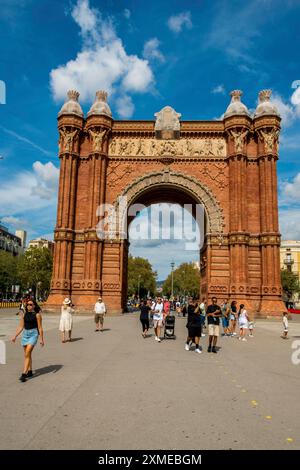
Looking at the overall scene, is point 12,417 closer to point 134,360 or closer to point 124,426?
point 124,426

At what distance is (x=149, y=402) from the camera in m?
6.21

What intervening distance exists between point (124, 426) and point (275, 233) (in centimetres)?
2767

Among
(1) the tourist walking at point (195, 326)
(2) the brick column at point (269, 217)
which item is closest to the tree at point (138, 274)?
(2) the brick column at point (269, 217)

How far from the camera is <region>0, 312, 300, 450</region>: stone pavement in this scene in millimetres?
4609

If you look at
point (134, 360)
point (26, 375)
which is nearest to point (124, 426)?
point (26, 375)

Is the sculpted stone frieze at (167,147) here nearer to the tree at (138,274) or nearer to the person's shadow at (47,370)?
the person's shadow at (47,370)

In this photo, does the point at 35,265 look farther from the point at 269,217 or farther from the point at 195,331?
the point at 195,331

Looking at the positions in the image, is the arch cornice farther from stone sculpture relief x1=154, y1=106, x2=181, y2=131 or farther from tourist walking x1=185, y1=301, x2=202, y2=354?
tourist walking x1=185, y1=301, x2=202, y2=354

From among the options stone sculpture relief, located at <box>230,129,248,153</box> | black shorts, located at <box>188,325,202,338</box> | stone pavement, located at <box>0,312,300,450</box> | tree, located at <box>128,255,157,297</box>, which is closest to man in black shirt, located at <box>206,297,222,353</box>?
black shorts, located at <box>188,325,202,338</box>

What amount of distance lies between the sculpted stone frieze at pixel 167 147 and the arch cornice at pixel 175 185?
1860 mm

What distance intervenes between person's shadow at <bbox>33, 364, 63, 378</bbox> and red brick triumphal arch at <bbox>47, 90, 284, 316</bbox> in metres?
21.2

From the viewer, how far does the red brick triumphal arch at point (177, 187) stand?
30.7 m

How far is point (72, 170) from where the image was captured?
107 ft
